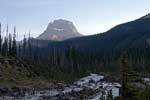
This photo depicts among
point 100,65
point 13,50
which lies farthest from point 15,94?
point 100,65

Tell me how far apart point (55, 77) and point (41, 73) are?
21.6 feet

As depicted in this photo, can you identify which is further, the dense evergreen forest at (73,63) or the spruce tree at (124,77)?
the dense evergreen forest at (73,63)

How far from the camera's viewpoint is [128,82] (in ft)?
67.7

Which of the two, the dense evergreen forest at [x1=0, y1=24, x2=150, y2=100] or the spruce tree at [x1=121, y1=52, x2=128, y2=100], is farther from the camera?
the dense evergreen forest at [x1=0, y1=24, x2=150, y2=100]

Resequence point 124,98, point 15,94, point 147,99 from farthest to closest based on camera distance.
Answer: point 15,94
point 147,99
point 124,98

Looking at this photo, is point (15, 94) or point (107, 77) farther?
point (107, 77)

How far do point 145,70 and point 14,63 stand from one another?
57381 millimetres

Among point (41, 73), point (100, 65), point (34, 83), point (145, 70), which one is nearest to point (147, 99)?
point (34, 83)

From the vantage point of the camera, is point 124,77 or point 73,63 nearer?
point 124,77

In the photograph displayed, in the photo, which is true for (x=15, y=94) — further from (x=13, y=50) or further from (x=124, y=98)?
(x=124, y=98)

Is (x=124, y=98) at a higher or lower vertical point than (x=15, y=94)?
higher

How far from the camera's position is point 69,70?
493ft

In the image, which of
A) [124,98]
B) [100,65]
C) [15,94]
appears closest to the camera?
[124,98]

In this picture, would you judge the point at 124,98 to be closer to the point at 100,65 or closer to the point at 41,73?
the point at 41,73
